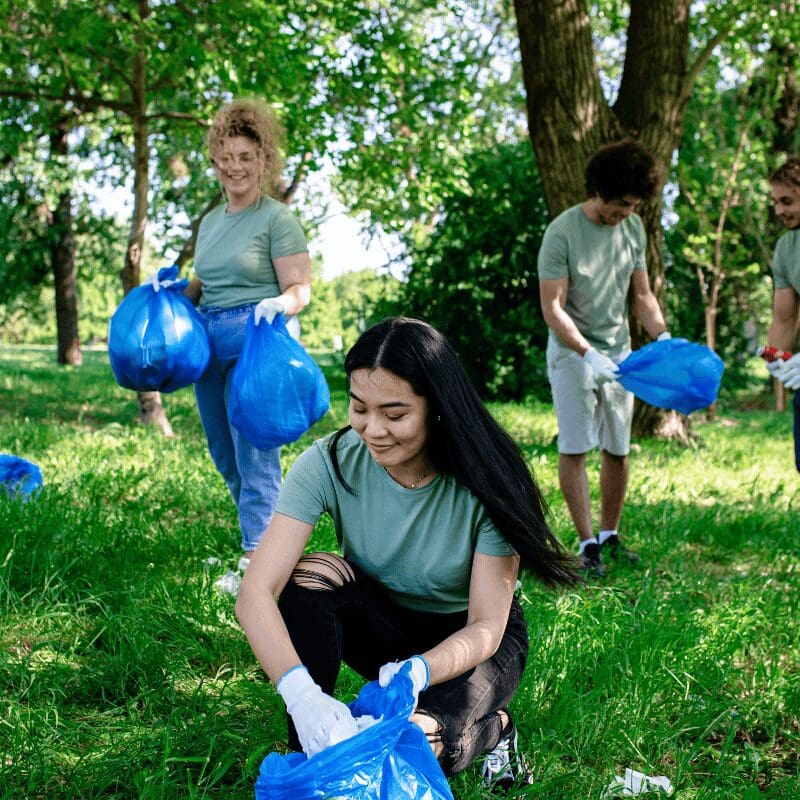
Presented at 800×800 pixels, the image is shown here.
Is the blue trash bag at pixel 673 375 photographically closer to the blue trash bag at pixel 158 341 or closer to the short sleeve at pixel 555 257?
the short sleeve at pixel 555 257

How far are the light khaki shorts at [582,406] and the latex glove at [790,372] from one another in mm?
597

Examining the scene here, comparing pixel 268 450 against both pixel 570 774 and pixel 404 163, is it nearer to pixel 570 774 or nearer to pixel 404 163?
pixel 570 774

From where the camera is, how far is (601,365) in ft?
11.4

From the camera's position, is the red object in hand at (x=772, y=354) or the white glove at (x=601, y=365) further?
the white glove at (x=601, y=365)

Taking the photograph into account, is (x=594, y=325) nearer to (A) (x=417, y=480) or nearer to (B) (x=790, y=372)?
(B) (x=790, y=372)

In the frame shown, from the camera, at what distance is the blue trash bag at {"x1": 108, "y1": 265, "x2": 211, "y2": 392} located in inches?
127

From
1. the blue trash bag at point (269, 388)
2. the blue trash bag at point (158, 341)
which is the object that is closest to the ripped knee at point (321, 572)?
the blue trash bag at point (269, 388)

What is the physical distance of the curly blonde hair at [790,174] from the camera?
3.37 m

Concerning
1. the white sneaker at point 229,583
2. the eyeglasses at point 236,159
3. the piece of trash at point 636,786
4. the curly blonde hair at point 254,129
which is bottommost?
the piece of trash at point 636,786

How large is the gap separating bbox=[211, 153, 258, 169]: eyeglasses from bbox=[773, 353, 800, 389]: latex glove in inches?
80.3

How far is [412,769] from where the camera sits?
1540mm

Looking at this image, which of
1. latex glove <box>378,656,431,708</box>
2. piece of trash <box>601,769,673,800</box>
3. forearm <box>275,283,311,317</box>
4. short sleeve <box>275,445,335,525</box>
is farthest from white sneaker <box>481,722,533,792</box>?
forearm <box>275,283,311,317</box>

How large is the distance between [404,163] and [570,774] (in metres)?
5.31

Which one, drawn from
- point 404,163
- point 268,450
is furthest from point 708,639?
point 404,163
